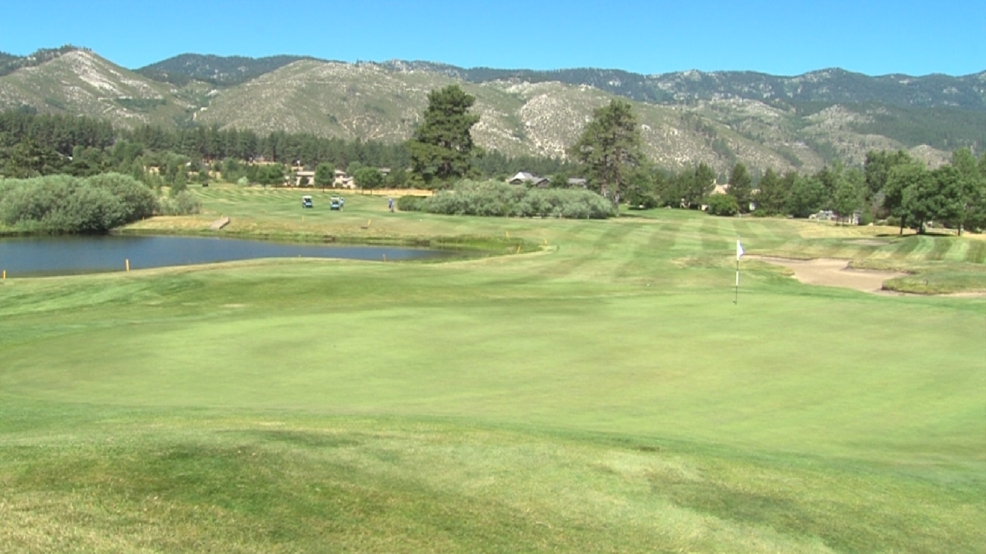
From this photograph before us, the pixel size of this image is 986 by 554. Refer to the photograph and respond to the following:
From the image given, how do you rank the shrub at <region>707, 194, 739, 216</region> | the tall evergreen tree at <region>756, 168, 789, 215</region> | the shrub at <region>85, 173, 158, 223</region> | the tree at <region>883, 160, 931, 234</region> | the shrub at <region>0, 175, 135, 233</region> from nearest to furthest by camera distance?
the tree at <region>883, 160, 931, 234</region>, the shrub at <region>0, 175, 135, 233</region>, the shrub at <region>85, 173, 158, 223</region>, the shrub at <region>707, 194, 739, 216</region>, the tall evergreen tree at <region>756, 168, 789, 215</region>

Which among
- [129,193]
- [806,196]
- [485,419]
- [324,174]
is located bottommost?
[485,419]

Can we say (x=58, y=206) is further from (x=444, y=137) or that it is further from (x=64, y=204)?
(x=444, y=137)

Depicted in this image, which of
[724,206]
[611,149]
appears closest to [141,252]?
[611,149]

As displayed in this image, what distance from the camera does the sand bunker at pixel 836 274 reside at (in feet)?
143

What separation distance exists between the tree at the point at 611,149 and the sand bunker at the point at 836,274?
5907cm

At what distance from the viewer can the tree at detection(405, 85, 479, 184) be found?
4424 inches

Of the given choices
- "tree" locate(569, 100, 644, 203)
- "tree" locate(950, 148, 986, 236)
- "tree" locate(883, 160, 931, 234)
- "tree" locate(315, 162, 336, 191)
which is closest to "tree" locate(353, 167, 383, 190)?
"tree" locate(315, 162, 336, 191)

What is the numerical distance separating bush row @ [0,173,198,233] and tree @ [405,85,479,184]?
37968 mm

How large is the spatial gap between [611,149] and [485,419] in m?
101

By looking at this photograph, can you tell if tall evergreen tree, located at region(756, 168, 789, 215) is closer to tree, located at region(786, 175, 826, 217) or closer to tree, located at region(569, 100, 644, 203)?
tree, located at region(786, 175, 826, 217)

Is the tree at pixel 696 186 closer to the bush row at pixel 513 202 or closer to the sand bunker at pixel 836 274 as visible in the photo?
the bush row at pixel 513 202

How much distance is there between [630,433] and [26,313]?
86.9 feet

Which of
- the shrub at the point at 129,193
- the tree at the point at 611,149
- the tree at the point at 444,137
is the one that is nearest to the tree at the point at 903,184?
the tree at the point at 611,149

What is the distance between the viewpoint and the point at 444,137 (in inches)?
4473
